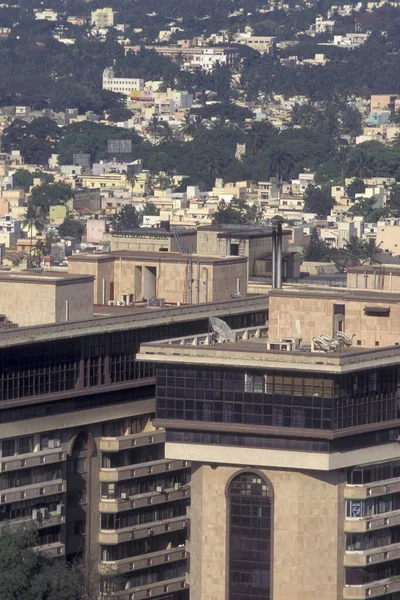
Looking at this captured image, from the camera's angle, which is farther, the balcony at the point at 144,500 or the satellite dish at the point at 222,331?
the balcony at the point at 144,500

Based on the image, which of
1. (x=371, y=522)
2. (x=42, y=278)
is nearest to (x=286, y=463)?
(x=371, y=522)

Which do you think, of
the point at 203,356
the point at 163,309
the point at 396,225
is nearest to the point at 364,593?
the point at 203,356

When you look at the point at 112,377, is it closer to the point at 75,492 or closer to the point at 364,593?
the point at 75,492

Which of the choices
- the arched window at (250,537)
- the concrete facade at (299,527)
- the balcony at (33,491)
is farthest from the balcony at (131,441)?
the arched window at (250,537)

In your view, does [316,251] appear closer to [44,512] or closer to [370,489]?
[44,512]

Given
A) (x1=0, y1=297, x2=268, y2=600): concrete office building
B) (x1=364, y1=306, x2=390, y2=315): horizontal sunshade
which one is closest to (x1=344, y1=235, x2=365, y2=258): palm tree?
(x1=0, y1=297, x2=268, y2=600): concrete office building

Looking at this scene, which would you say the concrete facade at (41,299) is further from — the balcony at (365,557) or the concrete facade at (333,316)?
the balcony at (365,557)

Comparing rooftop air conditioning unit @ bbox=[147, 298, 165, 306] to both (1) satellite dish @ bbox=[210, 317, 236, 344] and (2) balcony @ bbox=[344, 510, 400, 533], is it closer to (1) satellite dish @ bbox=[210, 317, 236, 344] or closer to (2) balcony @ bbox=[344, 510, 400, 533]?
(1) satellite dish @ bbox=[210, 317, 236, 344]
